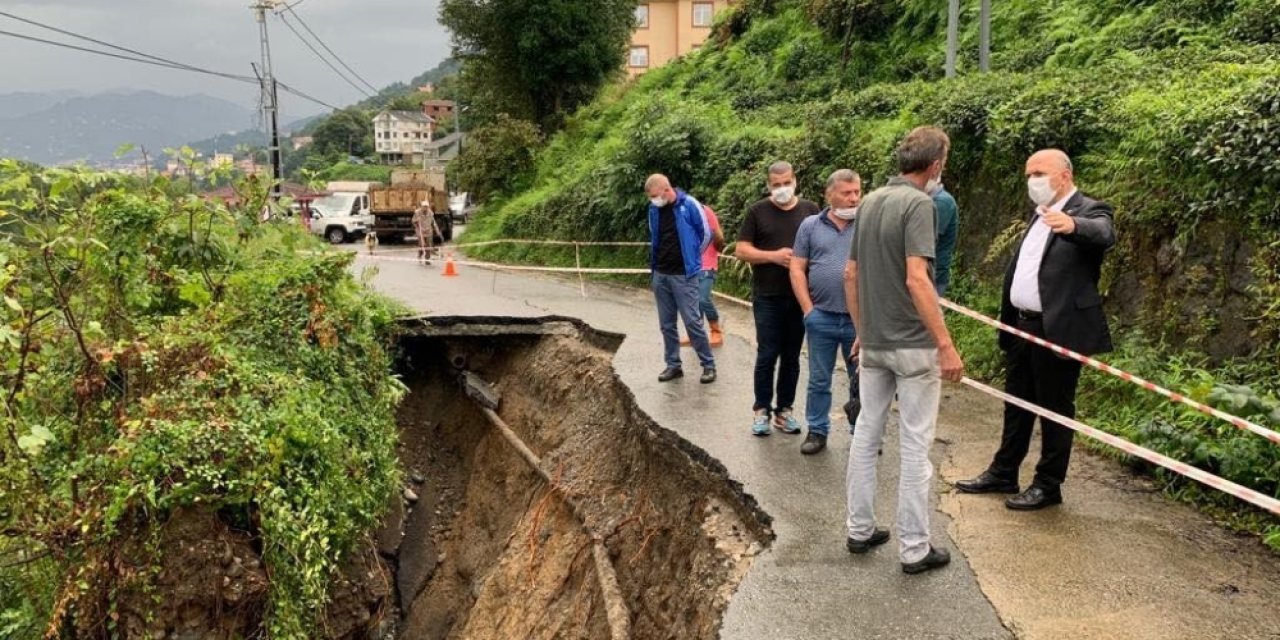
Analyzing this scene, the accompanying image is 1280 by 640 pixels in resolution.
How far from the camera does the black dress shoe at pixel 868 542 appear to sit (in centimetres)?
408

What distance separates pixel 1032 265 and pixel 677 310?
10.7 feet

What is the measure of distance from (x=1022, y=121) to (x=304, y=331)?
687 cm

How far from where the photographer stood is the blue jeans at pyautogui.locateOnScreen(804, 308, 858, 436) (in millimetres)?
5156

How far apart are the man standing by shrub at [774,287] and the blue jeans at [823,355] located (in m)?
0.30

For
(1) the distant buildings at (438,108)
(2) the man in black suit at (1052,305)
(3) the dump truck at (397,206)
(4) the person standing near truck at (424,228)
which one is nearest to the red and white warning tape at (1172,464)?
(2) the man in black suit at (1052,305)

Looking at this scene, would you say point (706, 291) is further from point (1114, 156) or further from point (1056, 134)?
point (1114, 156)

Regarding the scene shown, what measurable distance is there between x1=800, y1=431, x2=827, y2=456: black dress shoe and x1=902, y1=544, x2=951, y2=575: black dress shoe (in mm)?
1550

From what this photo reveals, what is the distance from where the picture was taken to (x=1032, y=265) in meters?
4.45

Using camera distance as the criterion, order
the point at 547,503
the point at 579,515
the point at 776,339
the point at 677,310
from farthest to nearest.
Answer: the point at 547,503, the point at 677,310, the point at 579,515, the point at 776,339

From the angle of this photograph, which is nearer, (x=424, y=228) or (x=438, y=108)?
(x=424, y=228)

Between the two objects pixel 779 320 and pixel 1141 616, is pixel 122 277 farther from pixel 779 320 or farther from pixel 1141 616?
pixel 1141 616

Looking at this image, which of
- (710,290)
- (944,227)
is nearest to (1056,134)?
(944,227)

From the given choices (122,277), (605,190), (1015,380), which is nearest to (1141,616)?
(1015,380)

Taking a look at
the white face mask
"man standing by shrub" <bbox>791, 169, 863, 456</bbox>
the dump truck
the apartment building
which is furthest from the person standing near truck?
the apartment building
